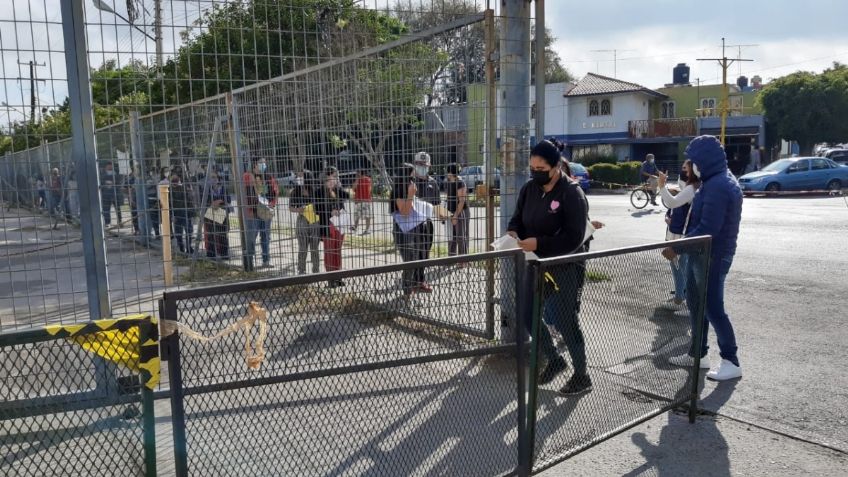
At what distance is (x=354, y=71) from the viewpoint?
617 centimetres

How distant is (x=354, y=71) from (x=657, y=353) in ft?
11.5

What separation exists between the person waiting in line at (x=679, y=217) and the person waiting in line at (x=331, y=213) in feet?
10.6

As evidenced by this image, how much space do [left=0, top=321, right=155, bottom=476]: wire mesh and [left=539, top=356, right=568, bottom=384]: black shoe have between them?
95.2 inches

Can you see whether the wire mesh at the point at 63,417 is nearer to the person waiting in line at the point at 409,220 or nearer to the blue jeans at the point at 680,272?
the blue jeans at the point at 680,272

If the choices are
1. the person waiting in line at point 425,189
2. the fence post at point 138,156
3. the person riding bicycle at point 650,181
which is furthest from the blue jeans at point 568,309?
the person riding bicycle at point 650,181

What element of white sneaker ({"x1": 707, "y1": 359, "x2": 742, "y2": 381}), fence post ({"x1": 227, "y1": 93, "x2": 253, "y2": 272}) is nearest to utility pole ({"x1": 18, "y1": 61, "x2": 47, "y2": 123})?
fence post ({"x1": 227, "y1": 93, "x2": 253, "y2": 272})

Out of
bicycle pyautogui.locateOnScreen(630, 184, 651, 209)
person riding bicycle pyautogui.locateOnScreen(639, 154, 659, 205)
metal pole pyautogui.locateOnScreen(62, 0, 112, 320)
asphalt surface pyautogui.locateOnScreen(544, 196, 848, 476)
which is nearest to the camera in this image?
asphalt surface pyautogui.locateOnScreen(544, 196, 848, 476)

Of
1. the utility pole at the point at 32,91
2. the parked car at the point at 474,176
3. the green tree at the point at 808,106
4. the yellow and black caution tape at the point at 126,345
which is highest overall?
the green tree at the point at 808,106

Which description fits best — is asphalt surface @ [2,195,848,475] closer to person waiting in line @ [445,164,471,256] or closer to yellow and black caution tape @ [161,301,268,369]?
person waiting in line @ [445,164,471,256]

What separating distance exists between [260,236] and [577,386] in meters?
4.24

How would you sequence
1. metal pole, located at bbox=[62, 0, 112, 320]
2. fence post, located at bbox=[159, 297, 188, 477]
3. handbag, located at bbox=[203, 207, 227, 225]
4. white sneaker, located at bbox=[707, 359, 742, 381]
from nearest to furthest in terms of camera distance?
1. fence post, located at bbox=[159, 297, 188, 477]
2. metal pole, located at bbox=[62, 0, 112, 320]
3. white sneaker, located at bbox=[707, 359, 742, 381]
4. handbag, located at bbox=[203, 207, 227, 225]

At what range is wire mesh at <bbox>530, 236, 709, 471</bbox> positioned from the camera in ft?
13.0

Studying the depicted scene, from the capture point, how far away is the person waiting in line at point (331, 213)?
6859 mm

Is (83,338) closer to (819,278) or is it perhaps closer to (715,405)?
(715,405)
